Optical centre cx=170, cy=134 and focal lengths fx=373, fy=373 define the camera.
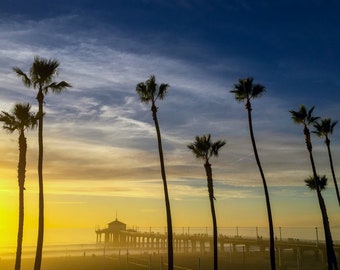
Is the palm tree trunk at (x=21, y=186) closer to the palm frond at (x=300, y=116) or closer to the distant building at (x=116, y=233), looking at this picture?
the palm frond at (x=300, y=116)

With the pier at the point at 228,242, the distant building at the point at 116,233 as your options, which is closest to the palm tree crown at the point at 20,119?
the pier at the point at 228,242

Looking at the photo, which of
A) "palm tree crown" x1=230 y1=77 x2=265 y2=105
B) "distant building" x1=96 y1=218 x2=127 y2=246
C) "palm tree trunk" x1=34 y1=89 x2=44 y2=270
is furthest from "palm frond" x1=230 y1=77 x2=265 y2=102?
"distant building" x1=96 y1=218 x2=127 y2=246

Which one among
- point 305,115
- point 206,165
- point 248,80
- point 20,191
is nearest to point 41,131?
point 20,191

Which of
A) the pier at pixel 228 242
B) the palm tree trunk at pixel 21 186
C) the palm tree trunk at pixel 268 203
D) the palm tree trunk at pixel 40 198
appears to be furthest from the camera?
the pier at pixel 228 242

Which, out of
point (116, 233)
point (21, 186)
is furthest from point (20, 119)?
point (116, 233)

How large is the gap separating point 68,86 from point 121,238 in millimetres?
151595

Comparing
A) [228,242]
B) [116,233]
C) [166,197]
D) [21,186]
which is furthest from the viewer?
[116,233]

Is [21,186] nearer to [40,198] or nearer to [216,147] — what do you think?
[40,198]

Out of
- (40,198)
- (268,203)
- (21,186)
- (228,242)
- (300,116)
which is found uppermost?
(300,116)

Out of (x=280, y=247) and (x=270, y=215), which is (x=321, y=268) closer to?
(x=280, y=247)

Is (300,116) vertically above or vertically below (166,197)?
above

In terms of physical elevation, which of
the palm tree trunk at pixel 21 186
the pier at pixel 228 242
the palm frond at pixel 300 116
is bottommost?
the pier at pixel 228 242

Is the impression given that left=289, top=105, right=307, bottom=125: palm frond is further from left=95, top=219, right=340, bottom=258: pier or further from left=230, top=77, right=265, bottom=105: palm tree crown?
left=95, top=219, right=340, bottom=258: pier

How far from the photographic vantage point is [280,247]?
6519 centimetres
